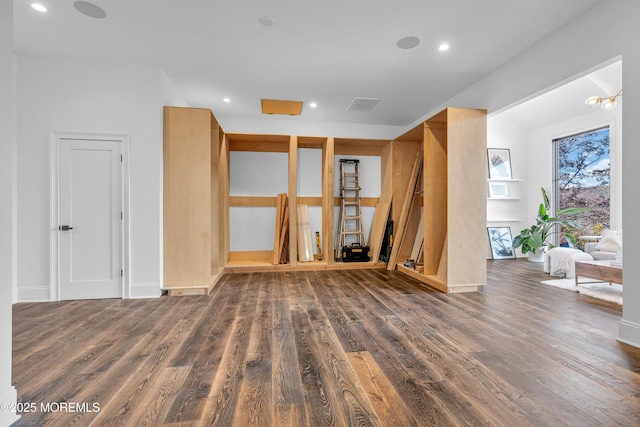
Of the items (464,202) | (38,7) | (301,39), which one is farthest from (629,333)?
(38,7)

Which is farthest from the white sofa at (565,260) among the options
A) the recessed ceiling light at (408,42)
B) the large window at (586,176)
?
the recessed ceiling light at (408,42)

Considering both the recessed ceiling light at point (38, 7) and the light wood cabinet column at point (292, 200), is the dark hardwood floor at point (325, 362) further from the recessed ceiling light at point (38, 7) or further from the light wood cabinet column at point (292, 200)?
the recessed ceiling light at point (38, 7)

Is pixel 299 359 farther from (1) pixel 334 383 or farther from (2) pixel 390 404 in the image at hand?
(2) pixel 390 404

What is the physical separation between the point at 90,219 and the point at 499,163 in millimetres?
8222

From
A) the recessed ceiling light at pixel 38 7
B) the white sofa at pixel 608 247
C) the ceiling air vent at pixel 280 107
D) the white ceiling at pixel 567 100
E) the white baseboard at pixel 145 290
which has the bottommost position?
the white baseboard at pixel 145 290

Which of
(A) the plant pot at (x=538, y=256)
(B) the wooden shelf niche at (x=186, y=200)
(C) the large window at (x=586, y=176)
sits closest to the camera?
(B) the wooden shelf niche at (x=186, y=200)

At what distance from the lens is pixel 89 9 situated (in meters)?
2.71

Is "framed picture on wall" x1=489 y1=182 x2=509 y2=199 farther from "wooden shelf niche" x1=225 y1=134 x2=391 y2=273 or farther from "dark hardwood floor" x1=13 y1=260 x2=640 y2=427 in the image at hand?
"dark hardwood floor" x1=13 y1=260 x2=640 y2=427

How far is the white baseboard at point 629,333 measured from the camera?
2.34 meters

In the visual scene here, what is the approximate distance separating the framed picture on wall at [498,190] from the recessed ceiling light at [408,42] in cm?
494

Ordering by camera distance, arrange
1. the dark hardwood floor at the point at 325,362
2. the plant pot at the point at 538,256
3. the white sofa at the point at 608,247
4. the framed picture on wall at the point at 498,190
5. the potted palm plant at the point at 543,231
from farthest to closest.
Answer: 1. the framed picture on wall at the point at 498,190
2. the plant pot at the point at 538,256
3. the potted palm plant at the point at 543,231
4. the white sofa at the point at 608,247
5. the dark hardwood floor at the point at 325,362

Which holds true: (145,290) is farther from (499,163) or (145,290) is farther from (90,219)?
(499,163)

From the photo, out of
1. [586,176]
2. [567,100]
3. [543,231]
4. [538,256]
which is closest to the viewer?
[567,100]

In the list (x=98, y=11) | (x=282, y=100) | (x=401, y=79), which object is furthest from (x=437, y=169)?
(x=98, y=11)
